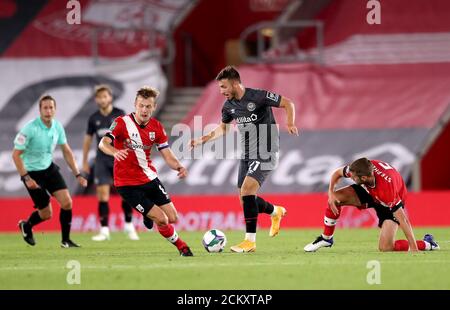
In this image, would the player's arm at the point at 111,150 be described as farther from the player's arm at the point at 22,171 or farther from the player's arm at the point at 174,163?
the player's arm at the point at 22,171

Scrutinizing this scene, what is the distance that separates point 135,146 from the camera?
12500mm

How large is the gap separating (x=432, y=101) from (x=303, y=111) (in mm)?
2550

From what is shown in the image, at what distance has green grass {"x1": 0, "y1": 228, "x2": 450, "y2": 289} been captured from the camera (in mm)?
9875

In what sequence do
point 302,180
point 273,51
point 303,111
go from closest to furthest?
point 302,180
point 303,111
point 273,51

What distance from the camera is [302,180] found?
67.7 ft

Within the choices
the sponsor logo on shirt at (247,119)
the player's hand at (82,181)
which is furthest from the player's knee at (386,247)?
the player's hand at (82,181)

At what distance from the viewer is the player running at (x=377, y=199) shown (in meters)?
12.2

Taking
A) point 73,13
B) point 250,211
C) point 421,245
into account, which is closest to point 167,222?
point 250,211

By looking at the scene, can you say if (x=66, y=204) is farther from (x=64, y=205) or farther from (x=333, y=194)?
(x=333, y=194)

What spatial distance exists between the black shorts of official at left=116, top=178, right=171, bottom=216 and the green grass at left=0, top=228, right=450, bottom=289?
604 mm

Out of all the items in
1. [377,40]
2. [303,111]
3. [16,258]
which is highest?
[377,40]

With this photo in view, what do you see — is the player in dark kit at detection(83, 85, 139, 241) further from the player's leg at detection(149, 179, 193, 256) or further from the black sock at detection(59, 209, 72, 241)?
the player's leg at detection(149, 179, 193, 256)
